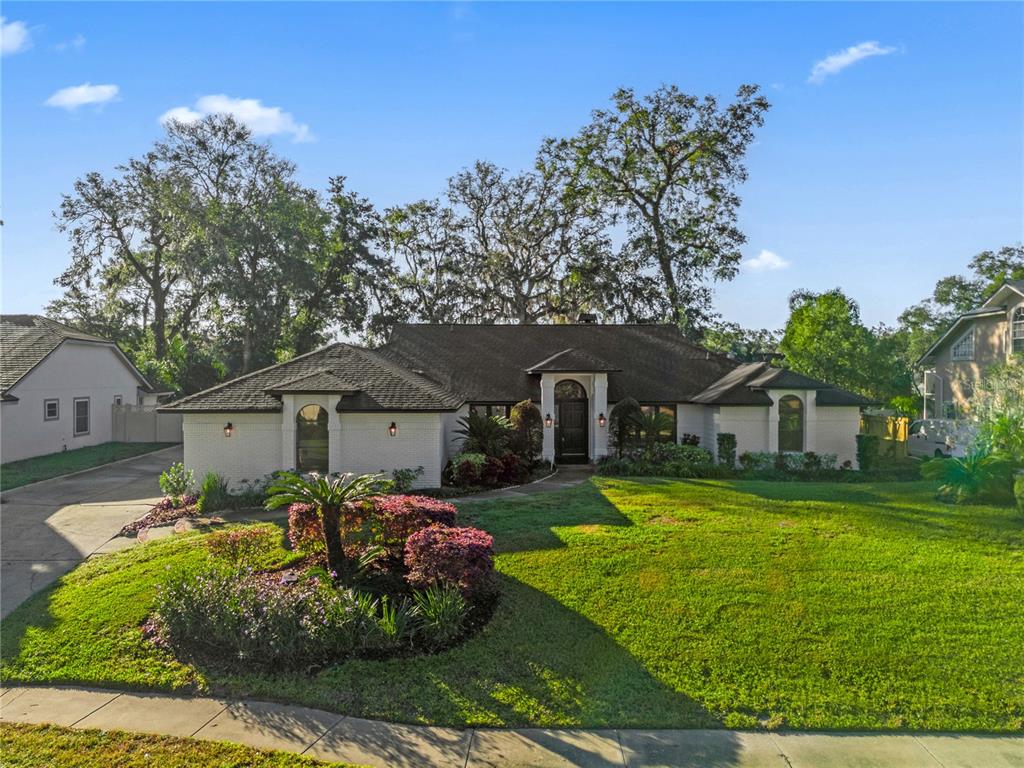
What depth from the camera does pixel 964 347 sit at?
2828 cm

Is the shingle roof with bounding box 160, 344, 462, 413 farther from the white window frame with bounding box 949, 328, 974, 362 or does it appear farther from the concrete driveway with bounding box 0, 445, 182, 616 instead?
the white window frame with bounding box 949, 328, 974, 362

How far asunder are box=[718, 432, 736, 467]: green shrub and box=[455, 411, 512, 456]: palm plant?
6913mm

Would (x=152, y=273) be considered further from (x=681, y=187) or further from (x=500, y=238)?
(x=681, y=187)

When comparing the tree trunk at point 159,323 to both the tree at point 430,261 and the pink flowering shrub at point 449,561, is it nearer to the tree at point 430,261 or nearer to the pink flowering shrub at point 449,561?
the tree at point 430,261

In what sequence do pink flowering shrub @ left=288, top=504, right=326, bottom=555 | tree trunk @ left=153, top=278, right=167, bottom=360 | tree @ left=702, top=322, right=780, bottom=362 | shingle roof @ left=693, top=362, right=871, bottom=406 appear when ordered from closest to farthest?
pink flowering shrub @ left=288, top=504, right=326, bottom=555, shingle roof @ left=693, top=362, right=871, bottom=406, tree @ left=702, top=322, right=780, bottom=362, tree trunk @ left=153, top=278, right=167, bottom=360

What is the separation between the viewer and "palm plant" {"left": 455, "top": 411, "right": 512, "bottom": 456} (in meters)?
18.5

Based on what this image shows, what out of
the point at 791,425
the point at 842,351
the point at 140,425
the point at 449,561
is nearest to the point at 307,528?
the point at 449,561

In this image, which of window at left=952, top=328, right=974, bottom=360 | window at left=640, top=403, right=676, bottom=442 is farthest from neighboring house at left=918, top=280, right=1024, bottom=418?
window at left=640, top=403, right=676, bottom=442

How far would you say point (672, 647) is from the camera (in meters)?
7.22

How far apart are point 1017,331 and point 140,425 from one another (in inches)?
1500

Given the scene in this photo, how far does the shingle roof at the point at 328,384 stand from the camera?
16.2m

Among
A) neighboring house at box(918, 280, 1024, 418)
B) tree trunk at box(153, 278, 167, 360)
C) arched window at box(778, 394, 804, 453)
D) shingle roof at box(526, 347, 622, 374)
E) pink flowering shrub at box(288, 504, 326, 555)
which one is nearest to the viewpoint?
pink flowering shrub at box(288, 504, 326, 555)

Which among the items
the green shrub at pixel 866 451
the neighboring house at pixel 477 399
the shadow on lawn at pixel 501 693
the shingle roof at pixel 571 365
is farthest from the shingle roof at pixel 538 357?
the shadow on lawn at pixel 501 693

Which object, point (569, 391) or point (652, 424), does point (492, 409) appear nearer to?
point (569, 391)
